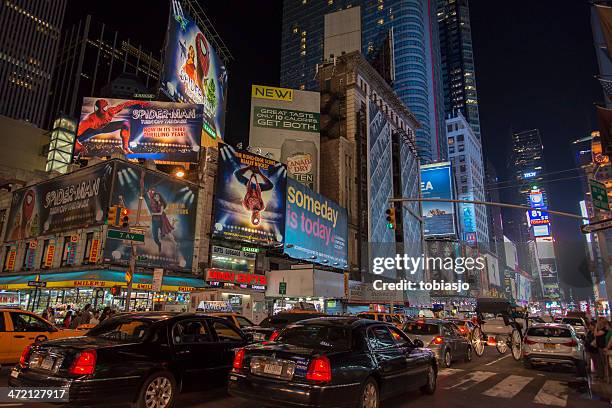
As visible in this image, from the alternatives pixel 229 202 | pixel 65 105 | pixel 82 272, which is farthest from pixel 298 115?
pixel 65 105

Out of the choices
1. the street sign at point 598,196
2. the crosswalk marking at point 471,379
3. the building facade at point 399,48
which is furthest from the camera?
the building facade at point 399,48

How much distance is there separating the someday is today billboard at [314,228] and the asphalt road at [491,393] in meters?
29.3

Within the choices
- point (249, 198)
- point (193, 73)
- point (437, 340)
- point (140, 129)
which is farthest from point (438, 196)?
point (437, 340)

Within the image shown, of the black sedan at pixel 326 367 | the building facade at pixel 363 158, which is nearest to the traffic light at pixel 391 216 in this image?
the black sedan at pixel 326 367

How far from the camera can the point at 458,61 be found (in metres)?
188

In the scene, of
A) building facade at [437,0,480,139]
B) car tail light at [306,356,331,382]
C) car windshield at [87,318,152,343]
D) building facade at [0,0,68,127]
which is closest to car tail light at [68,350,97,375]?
car windshield at [87,318,152,343]

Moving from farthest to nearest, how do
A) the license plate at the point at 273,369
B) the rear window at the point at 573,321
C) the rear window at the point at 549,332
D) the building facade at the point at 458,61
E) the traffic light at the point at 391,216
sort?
1. the building facade at the point at 458,61
2. the rear window at the point at 573,321
3. the traffic light at the point at 391,216
4. the rear window at the point at 549,332
5. the license plate at the point at 273,369

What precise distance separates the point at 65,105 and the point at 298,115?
262 ft

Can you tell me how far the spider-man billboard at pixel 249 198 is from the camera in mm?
36188

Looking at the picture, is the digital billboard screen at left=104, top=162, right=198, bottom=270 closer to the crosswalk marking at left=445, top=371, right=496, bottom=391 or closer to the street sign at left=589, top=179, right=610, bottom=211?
the crosswalk marking at left=445, top=371, right=496, bottom=391

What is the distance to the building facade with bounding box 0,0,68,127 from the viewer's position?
353 feet

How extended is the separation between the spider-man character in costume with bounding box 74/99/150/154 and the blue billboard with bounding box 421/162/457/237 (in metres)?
64.6

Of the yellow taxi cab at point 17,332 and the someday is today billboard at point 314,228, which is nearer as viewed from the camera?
the yellow taxi cab at point 17,332

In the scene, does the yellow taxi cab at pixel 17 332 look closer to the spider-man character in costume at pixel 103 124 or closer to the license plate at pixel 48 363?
the license plate at pixel 48 363
